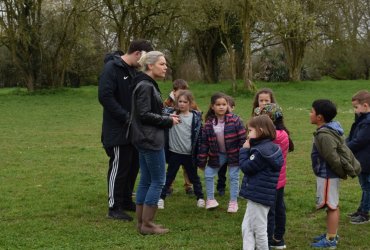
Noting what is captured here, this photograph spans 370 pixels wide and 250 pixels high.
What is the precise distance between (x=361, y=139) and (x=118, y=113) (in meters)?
2.94

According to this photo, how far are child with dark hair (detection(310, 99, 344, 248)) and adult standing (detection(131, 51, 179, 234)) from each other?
1.57 meters

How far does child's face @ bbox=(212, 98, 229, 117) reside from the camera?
6.88 m

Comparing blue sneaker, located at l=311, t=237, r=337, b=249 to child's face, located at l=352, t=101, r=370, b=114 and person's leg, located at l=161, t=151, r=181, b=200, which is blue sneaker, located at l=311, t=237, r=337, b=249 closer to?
child's face, located at l=352, t=101, r=370, b=114

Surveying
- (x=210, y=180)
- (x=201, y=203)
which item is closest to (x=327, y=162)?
(x=210, y=180)

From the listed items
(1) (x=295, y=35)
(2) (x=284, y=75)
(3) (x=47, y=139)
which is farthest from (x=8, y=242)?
(2) (x=284, y=75)

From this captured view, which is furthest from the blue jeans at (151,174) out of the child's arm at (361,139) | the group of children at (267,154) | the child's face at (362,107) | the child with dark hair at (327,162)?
the child's face at (362,107)

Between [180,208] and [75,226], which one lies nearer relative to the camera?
[75,226]

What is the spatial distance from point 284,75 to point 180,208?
38375 millimetres

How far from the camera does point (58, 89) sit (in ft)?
105

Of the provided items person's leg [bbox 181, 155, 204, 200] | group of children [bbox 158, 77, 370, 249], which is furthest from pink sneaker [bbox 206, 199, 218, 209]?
person's leg [bbox 181, 155, 204, 200]

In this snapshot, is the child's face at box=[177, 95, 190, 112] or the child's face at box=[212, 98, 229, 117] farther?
the child's face at box=[177, 95, 190, 112]

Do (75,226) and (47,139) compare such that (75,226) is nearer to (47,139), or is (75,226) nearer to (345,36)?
(47,139)

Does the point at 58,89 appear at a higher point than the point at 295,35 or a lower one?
lower

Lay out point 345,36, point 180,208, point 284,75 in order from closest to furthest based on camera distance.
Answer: point 180,208 → point 345,36 → point 284,75
